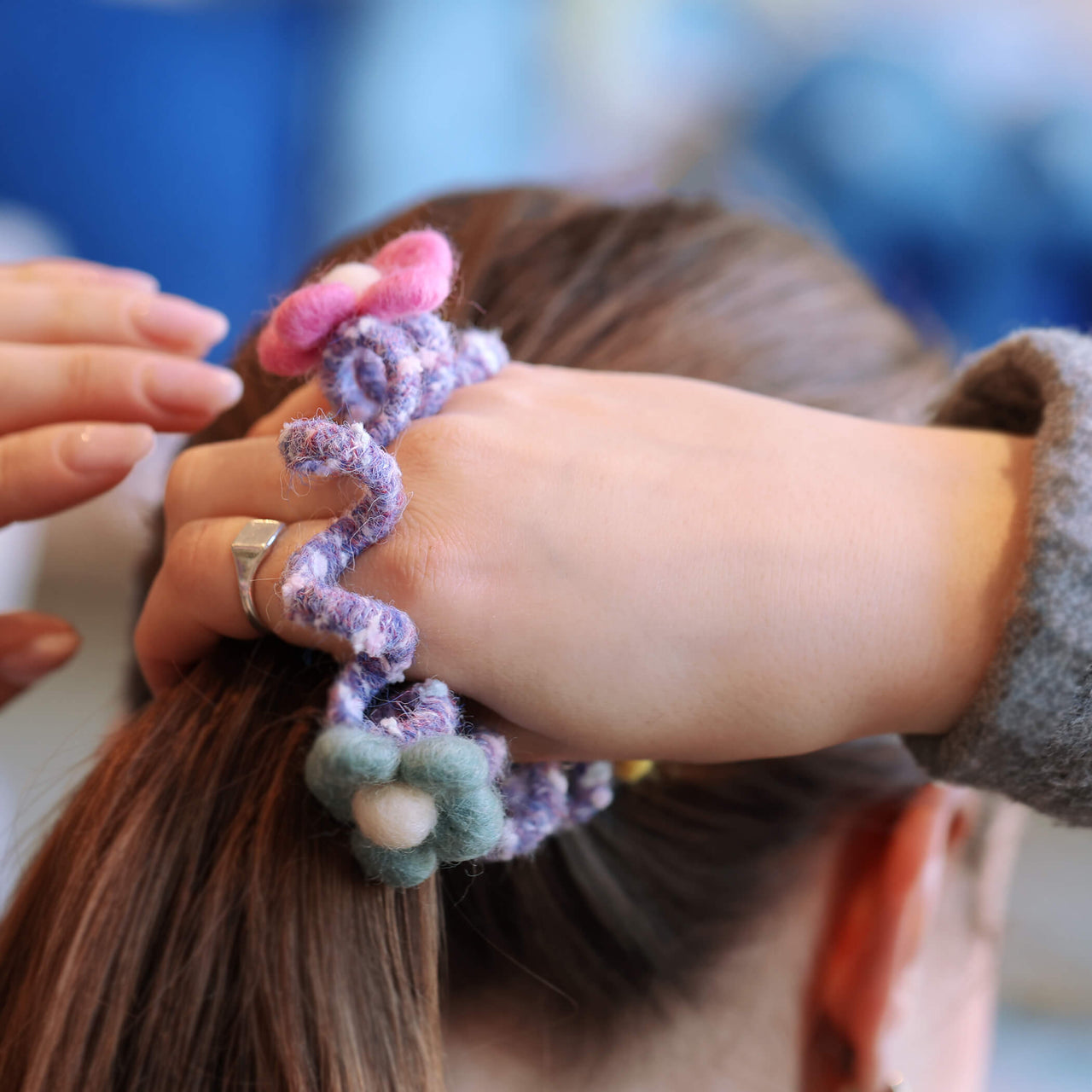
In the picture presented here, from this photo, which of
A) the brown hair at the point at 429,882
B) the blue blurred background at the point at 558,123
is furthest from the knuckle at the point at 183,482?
the blue blurred background at the point at 558,123

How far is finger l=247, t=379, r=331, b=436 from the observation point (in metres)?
0.56

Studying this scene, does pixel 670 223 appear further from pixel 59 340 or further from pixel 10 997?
pixel 10 997

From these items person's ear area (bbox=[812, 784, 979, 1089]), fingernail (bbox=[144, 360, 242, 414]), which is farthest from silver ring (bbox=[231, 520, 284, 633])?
person's ear area (bbox=[812, 784, 979, 1089])

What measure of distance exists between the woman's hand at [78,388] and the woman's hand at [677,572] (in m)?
0.18

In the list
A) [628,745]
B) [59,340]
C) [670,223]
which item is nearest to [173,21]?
[59,340]

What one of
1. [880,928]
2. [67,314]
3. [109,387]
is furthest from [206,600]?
[880,928]

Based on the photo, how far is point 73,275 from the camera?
807 millimetres

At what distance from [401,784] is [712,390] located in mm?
305

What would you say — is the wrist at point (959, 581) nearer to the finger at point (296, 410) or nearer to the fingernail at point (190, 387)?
the finger at point (296, 410)

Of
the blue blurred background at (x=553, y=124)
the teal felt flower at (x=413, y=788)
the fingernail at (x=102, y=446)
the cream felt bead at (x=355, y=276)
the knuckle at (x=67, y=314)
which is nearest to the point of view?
the teal felt flower at (x=413, y=788)

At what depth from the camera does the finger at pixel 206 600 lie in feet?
1.66

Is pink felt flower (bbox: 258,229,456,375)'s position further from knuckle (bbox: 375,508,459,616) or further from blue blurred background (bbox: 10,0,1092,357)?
blue blurred background (bbox: 10,0,1092,357)

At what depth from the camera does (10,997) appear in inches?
22.0

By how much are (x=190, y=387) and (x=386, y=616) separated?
335mm
